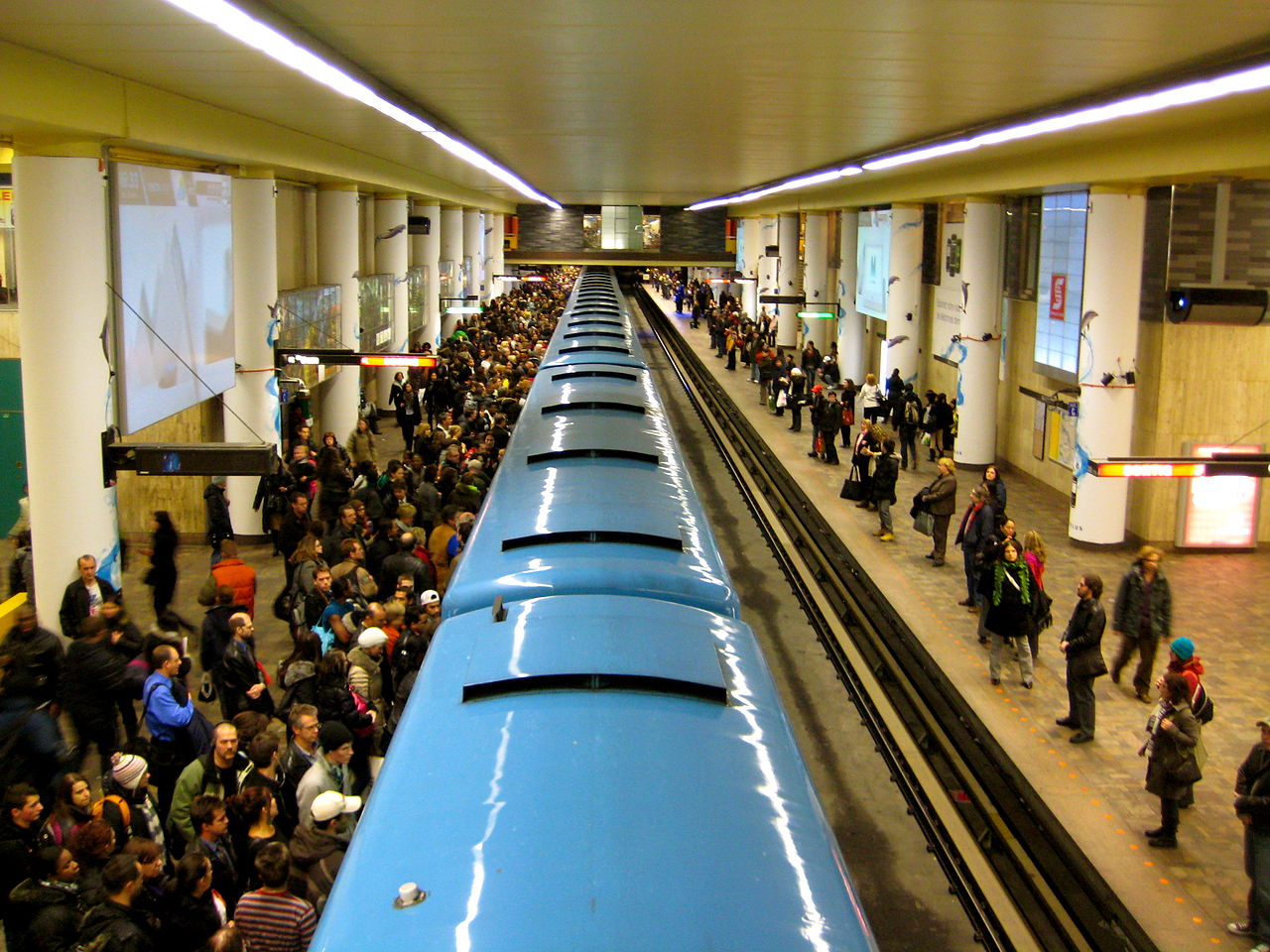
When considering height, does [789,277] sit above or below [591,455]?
above

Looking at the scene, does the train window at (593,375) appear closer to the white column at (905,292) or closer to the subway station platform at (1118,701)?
the subway station platform at (1118,701)

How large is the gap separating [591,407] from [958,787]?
4.67 m

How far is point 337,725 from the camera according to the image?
21.5 feet

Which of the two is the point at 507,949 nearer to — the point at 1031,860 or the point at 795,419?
the point at 1031,860

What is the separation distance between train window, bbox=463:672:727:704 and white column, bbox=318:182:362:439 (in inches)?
633

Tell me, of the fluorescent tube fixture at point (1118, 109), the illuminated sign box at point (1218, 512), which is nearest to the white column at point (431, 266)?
the fluorescent tube fixture at point (1118, 109)

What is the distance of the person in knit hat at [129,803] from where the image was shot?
20.5 feet

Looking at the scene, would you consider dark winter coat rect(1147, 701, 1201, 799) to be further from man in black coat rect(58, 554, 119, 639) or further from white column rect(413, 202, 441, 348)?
white column rect(413, 202, 441, 348)

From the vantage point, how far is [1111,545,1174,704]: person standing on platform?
35.1 feet

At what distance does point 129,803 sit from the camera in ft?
21.2

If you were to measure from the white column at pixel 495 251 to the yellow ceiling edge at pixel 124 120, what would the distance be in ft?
98.5

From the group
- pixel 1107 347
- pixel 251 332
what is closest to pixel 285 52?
pixel 251 332

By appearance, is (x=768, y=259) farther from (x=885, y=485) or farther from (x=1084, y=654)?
(x=1084, y=654)

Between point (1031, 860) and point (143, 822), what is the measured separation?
546cm
